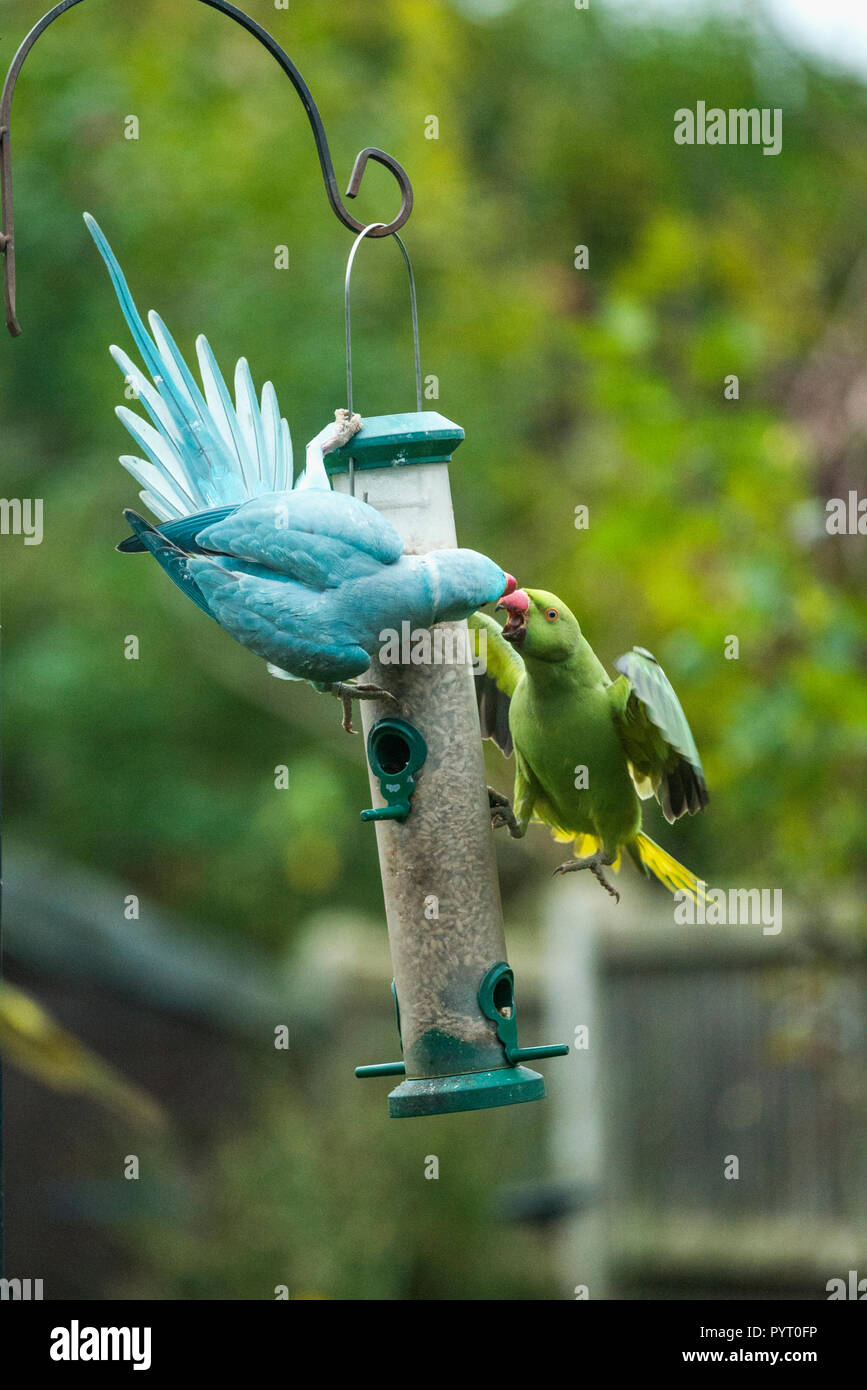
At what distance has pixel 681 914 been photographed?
862 cm

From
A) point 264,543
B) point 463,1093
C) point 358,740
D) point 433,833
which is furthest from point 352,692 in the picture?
point 358,740

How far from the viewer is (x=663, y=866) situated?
14.8 ft

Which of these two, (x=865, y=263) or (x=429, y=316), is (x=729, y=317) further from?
(x=429, y=316)

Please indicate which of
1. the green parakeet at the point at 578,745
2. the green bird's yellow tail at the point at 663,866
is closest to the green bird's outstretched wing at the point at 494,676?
the green parakeet at the point at 578,745

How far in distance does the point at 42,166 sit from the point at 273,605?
7.65 m

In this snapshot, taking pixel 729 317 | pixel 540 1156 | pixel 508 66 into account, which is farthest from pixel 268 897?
pixel 508 66

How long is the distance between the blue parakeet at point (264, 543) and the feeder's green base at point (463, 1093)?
1038mm

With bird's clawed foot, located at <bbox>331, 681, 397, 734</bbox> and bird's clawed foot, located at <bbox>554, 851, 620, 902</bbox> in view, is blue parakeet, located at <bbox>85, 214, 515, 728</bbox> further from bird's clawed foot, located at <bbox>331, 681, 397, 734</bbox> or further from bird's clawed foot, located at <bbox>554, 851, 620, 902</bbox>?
bird's clawed foot, located at <bbox>554, 851, 620, 902</bbox>

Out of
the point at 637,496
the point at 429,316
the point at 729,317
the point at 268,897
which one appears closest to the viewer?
the point at 637,496

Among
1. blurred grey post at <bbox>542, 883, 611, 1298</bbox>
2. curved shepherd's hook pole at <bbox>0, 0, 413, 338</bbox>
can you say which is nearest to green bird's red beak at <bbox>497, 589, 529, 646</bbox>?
curved shepherd's hook pole at <bbox>0, 0, 413, 338</bbox>

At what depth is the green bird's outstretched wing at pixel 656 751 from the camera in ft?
12.1

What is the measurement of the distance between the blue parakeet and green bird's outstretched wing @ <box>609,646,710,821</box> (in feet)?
1.54

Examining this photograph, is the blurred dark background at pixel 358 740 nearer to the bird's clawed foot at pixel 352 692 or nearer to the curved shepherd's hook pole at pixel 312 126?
the bird's clawed foot at pixel 352 692

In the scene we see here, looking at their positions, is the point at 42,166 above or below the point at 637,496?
above
